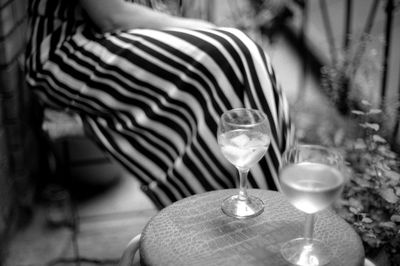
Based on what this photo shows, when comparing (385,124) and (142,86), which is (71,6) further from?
(385,124)

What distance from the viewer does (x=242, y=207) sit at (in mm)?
1258

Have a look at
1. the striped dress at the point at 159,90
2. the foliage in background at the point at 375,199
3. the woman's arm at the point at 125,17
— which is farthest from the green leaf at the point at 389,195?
the woman's arm at the point at 125,17

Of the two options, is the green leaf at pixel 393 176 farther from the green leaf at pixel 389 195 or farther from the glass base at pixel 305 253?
the glass base at pixel 305 253

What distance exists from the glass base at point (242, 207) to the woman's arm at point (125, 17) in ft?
2.12

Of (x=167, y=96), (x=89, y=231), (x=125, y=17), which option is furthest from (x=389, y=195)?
(x=89, y=231)

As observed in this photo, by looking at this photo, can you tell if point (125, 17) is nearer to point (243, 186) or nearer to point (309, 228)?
point (243, 186)

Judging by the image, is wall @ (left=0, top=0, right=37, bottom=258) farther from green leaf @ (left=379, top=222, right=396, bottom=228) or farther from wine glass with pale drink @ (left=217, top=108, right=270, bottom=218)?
green leaf @ (left=379, top=222, right=396, bottom=228)

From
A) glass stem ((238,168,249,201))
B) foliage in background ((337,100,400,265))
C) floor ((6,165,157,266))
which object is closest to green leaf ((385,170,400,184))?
foliage in background ((337,100,400,265))

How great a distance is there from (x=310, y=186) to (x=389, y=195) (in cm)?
67

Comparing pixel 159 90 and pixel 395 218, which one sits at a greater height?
pixel 159 90

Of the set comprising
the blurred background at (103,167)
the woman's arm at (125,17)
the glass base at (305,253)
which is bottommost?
Answer: the blurred background at (103,167)

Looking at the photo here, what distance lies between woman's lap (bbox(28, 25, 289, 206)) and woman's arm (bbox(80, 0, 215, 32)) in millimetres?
38

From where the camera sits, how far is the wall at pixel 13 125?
1.96m

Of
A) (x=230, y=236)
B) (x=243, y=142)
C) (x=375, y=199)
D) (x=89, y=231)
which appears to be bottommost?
(x=89, y=231)
